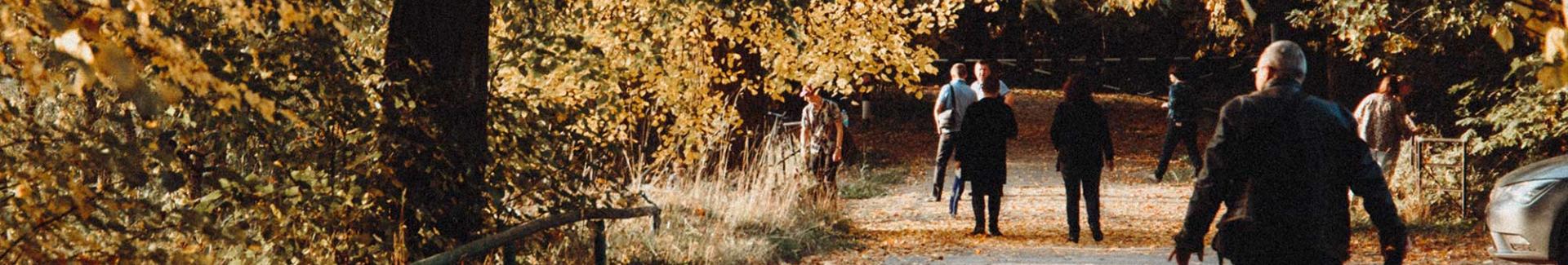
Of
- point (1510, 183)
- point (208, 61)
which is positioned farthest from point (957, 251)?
point (208, 61)

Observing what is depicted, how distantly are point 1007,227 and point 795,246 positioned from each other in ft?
8.75

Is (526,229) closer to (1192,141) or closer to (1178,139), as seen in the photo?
(1178,139)

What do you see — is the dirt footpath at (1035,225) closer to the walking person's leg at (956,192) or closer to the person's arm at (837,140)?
the walking person's leg at (956,192)

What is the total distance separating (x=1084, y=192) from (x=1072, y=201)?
9 centimetres

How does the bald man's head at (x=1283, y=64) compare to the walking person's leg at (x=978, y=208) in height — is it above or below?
above

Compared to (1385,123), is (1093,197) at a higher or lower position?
lower

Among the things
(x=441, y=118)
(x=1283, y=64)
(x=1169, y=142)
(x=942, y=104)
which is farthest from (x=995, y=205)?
(x=1169, y=142)

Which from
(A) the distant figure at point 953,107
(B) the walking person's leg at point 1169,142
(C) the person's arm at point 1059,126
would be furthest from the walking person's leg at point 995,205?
(B) the walking person's leg at point 1169,142

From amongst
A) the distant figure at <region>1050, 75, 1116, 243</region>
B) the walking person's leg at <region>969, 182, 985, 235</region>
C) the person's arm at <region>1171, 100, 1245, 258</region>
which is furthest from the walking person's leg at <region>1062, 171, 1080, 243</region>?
the person's arm at <region>1171, 100, 1245, 258</region>

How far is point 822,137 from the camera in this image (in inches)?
572

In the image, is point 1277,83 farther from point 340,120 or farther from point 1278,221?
point 340,120

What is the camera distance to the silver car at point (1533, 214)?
30.5 ft

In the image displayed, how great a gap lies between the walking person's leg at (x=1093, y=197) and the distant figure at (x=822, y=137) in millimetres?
2759

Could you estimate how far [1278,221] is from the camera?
5727mm
